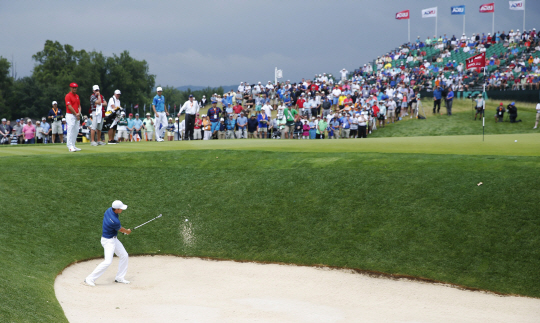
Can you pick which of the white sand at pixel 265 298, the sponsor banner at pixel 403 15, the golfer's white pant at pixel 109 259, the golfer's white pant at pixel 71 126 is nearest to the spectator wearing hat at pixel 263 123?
the golfer's white pant at pixel 71 126

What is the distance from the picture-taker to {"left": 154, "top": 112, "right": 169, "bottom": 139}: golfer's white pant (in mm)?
24078

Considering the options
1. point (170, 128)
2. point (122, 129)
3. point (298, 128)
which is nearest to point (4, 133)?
point (122, 129)

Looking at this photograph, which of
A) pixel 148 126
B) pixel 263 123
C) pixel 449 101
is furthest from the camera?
pixel 449 101

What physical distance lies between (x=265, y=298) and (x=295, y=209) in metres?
4.66

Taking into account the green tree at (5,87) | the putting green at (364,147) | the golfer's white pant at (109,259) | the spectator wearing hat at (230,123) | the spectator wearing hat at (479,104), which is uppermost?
the green tree at (5,87)

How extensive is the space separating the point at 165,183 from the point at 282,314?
846 centimetres

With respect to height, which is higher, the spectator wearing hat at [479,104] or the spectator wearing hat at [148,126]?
the spectator wearing hat at [479,104]

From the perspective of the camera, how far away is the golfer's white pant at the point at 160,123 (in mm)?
24078

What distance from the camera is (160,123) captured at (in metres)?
24.7

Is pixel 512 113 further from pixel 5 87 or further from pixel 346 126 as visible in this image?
pixel 5 87

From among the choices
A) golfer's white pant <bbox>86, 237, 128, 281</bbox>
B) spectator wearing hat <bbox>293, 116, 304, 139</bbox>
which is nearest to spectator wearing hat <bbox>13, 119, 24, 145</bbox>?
spectator wearing hat <bbox>293, 116, 304, 139</bbox>

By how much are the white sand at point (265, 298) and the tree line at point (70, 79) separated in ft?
214

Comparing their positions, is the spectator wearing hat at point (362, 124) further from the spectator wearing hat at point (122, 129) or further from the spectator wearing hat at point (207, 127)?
the spectator wearing hat at point (122, 129)

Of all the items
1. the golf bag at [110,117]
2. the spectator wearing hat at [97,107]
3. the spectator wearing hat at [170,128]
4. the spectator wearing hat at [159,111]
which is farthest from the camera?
the spectator wearing hat at [170,128]
